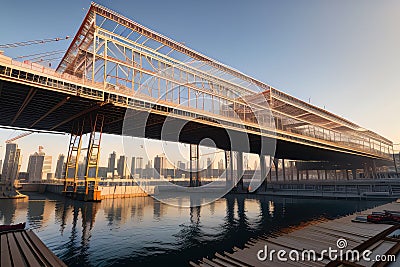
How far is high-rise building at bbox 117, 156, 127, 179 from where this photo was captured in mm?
167725

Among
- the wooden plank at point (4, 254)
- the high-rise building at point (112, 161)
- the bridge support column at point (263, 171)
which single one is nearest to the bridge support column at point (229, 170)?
the bridge support column at point (263, 171)

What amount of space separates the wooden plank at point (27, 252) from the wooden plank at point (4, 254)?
665mm

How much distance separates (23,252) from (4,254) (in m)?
0.85

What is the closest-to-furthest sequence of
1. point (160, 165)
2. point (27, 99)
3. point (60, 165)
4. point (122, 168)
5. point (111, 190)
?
point (27, 99) < point (111, 190) < point (60, 165) < point (122, 168) < point (160, 165)

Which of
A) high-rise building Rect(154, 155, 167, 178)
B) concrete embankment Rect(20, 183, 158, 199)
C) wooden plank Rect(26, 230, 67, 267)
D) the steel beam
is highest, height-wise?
the steel beam

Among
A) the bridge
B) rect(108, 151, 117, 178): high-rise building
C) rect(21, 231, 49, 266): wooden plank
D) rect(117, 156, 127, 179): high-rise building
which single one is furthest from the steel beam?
rect(108, 151, 117, 178): high-rise building

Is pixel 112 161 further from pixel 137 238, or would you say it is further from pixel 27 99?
pixel 137 238

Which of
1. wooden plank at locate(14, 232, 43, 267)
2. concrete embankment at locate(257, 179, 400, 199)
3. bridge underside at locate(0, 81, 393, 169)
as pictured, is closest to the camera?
wooden plank at locate(14, 232, 43, 267)

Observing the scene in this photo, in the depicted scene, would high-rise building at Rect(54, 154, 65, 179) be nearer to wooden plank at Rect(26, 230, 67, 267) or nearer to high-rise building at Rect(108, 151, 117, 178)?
high-rise building at Rect(108, 151, 117, 178)

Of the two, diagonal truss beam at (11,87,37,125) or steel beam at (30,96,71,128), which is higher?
diagonal truss beam at (11,87,37,125)

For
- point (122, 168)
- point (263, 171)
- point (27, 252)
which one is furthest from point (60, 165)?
point (27, 252)

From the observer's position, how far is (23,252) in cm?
1280

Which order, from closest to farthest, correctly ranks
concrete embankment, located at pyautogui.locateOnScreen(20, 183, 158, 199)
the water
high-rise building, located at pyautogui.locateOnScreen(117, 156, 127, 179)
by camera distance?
1. the water
2. concrete embankment, located at pyautogui.locateOnScreen(20, 183, 158, 199)
3. high-rise building, located at pyautogui.locateOnScreen(117, 156, 127, 179)

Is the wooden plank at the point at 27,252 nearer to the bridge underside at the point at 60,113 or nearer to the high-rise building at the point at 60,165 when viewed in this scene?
the bridge underside at the point at 60,113
